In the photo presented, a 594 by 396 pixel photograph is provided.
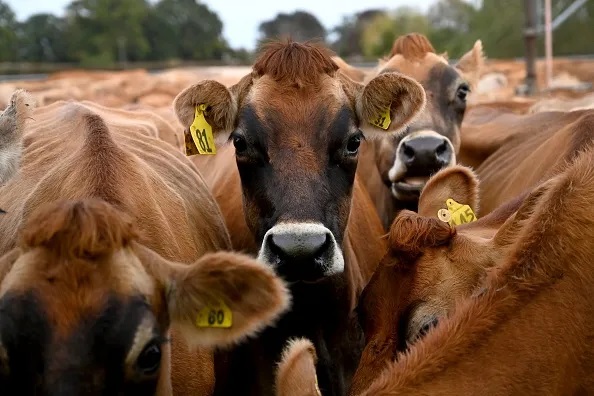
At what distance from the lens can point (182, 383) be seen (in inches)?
155

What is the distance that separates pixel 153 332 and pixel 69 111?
9.40ft

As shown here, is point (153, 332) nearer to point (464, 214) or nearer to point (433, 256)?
point (433, 256)

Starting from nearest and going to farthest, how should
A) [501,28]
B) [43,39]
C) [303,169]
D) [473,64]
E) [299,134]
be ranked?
[303,169] < [299,134] < [473,64] < [501,28] < [43,39]

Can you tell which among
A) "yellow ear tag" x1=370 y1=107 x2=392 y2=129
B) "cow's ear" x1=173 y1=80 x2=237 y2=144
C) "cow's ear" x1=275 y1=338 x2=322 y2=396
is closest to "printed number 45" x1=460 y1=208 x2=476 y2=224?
"yellow ear tag" x1=370 y1=107 x2=392 y2=129

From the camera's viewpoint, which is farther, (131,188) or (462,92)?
(462,92)

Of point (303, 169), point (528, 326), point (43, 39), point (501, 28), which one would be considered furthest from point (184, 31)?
point (528, 326)

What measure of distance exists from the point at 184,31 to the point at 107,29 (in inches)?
266

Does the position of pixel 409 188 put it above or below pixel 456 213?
below

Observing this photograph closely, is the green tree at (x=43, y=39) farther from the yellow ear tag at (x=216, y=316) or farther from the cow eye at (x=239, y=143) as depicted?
the yellow ear tag at (x=216, y=316)

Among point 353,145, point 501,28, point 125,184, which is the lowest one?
point 501,28

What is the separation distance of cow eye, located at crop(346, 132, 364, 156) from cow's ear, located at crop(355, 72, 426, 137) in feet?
0.62

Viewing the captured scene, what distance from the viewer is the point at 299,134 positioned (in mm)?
4699

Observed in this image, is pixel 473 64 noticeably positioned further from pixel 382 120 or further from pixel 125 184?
pixel 125 184

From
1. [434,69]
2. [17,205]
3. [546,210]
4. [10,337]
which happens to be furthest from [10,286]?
[434,69]
